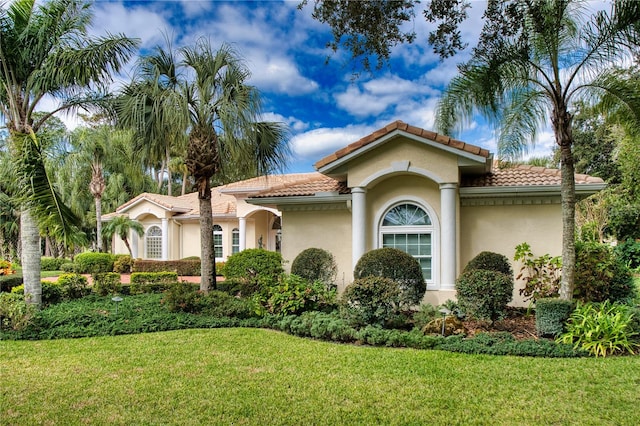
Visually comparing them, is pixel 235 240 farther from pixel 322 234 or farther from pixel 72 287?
pixel 322 234

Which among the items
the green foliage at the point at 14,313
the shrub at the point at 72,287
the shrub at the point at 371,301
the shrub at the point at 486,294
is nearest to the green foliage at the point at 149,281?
the shrub at the point at 72,287

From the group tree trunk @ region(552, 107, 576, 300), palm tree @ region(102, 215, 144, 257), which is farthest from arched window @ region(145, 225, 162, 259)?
tree trunk @ region(552, 107, 576, 300)

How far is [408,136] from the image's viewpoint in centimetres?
1162

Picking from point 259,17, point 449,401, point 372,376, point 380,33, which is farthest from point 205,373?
point 259,17

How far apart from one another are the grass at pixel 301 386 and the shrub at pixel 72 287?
5202mm

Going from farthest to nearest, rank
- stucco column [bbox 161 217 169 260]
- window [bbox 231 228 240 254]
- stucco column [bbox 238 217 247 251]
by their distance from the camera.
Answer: stucco column [bbox 161 217 169 260] < window [bbox 231 228 240 254] < stucco column [bbox 238 217 247 251]

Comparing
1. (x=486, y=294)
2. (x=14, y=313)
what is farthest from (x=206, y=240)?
(x=486, y=294)

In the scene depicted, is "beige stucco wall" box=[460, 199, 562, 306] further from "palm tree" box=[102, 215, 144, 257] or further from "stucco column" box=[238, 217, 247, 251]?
"palm tree" box=[102, 215, 144, 257]

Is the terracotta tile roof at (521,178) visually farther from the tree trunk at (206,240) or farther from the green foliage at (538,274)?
the tree trunk at (206,240)

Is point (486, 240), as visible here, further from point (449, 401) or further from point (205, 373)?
point (205, 373)

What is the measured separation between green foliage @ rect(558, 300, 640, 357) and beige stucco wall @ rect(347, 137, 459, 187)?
15.3ft

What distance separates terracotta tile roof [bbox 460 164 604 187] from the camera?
1153 centimetres

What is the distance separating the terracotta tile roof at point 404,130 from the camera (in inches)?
436

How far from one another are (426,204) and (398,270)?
267 cm
